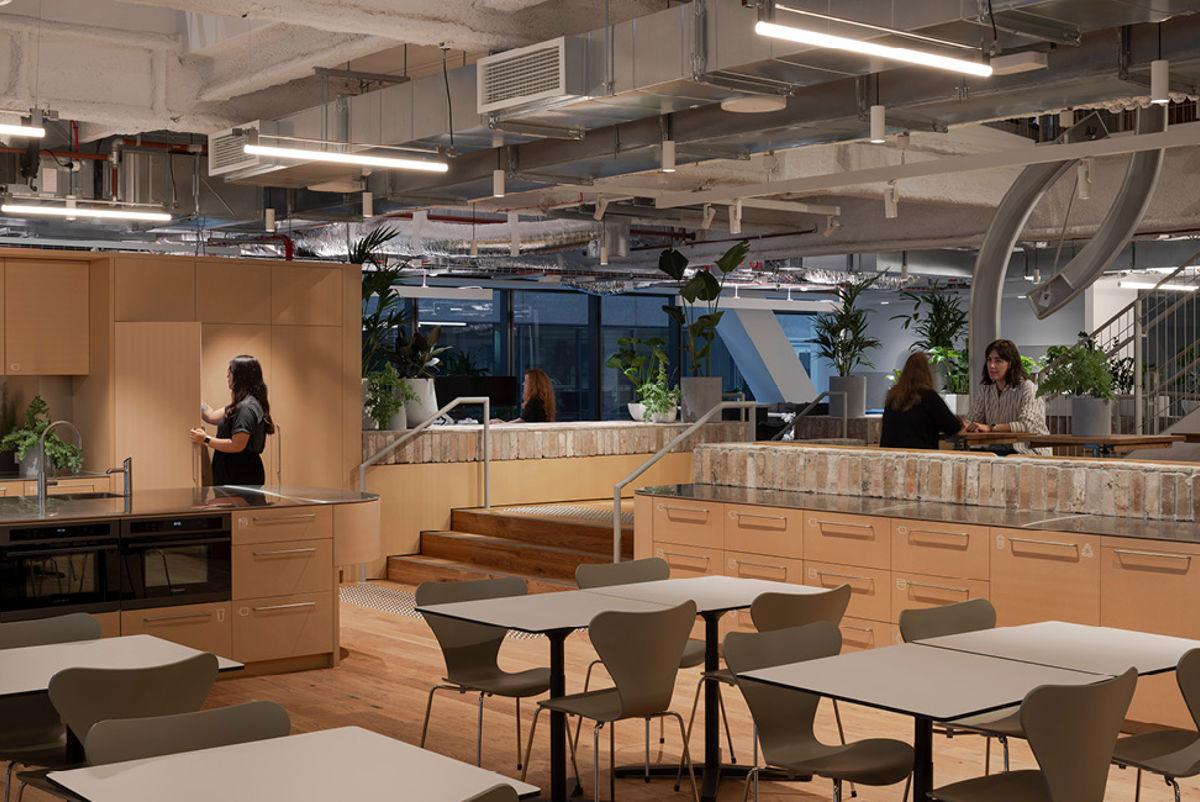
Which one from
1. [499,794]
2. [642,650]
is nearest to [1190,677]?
[642,650]

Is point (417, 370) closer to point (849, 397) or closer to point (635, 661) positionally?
point (849, 397)

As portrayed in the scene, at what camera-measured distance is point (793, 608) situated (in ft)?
16.6

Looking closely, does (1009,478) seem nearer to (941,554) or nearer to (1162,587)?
(941,554)

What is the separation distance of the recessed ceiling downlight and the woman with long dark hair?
132 inches

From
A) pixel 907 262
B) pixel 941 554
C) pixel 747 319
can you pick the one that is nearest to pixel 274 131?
pixel 941 554

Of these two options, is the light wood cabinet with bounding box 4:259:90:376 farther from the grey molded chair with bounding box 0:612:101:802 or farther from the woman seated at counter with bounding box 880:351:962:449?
the woman seated at counter with bounding box 880:351:962:449

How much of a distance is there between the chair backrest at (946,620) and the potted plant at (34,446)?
6.47 metres

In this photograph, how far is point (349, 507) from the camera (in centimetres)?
738

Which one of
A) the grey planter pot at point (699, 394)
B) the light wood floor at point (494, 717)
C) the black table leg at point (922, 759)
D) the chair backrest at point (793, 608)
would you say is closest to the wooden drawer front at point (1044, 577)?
the light wood floor at point (494, 717)

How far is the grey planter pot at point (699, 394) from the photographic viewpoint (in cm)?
1198

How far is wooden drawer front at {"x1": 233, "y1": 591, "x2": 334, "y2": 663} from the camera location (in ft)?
23.2

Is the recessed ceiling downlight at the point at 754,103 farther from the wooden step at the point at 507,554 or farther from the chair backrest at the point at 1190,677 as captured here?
the wooden step at the point at 507,554

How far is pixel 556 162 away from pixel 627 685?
4575mm

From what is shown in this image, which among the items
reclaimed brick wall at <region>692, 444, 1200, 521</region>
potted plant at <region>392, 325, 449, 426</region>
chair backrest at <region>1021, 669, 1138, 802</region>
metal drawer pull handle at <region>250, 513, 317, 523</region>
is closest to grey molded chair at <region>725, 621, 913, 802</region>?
chair backrest at <region>1021, 669, 1138, 802</region>
